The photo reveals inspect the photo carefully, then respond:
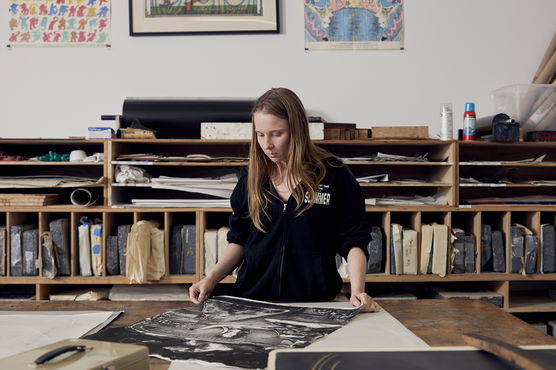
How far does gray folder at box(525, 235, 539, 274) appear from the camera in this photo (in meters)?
2.60

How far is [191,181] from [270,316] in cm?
161

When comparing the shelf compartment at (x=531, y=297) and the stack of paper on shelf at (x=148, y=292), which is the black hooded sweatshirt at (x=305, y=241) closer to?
the stack of paper on shelf at (x=148, y=292)

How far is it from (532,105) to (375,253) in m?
1.19

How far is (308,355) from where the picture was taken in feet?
2.22

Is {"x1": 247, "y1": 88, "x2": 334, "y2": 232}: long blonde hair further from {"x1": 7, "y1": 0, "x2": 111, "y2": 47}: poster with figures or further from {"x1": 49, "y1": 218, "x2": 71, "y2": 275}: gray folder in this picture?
{"x1": 7, "y1": 0, "x2": 111, "y2": 47}: poster with figures

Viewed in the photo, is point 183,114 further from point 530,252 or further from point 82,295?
point 530,252

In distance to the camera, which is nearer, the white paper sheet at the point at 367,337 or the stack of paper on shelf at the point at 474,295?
the white paper sheet at the point at 367,337

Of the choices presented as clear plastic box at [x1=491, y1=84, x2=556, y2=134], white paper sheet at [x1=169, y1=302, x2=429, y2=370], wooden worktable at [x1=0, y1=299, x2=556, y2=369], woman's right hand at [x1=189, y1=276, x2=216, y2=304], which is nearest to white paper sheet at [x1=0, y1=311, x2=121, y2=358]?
wooden worktable at [x1=0, y1=299, x2=556, y2=369]

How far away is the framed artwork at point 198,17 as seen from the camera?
2865mm

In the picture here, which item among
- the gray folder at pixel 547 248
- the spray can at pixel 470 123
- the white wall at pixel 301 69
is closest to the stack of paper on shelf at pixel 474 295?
the gray folder at pixel 547 248

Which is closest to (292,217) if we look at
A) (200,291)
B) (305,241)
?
(305,241)

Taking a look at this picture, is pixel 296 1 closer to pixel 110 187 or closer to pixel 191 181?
pixel 191 181

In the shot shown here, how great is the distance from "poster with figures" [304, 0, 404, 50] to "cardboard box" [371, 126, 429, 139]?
0.59 metres

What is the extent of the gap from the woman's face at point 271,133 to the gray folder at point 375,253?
1294 millimetres
